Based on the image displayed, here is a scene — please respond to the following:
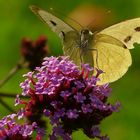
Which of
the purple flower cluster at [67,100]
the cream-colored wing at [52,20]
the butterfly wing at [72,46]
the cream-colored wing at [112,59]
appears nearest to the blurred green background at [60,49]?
the cream-colored wing at [112,59]

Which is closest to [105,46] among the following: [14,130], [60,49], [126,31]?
[126,31]

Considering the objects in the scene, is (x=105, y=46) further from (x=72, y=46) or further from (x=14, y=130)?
(x=14, y=130)

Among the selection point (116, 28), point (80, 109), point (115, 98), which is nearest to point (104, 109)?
point (80, 109)

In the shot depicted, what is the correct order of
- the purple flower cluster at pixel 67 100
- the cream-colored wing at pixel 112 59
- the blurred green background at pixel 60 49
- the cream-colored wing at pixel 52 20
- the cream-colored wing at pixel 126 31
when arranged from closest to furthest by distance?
1. the purple flower cluster at pixel 67 100
2. the cream-colored wing at pixel 52 20
3. the cream-colored wing at pixel 126 31
4. the cream-colored wing at pixel 112 59
5. the blurred green background at pixel 60 49

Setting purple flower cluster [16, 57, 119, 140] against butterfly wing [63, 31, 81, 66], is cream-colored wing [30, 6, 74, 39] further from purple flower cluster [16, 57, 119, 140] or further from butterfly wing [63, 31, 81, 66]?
purple flower cluster [16, 57, 119, 140]

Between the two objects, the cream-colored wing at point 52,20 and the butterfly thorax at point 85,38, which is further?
the butterfly thorax at point 85,38

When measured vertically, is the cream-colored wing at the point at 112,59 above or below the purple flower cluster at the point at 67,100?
below

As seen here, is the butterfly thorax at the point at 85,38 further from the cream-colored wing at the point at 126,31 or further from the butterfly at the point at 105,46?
the cream-colored wing at the point at 126,31

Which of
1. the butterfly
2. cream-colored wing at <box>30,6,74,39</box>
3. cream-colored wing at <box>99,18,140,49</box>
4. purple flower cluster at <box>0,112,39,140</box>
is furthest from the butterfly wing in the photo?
purple flower cluster at <box>0,112,39,140</box>

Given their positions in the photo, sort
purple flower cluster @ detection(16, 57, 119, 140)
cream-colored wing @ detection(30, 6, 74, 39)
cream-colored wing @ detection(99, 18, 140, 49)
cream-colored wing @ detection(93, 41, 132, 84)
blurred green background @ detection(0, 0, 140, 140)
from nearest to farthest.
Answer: purple flower cluster @ detection(16, 57, 119, 140), cream-colored wing @ detection(30, 6, 74, 39), cream-colored wing @ detection(99, 18, 140, 49), cream-colored wing @ detection(93, 41, 132, 84), blurred green background @ detection(0, 0, 140, 140)
